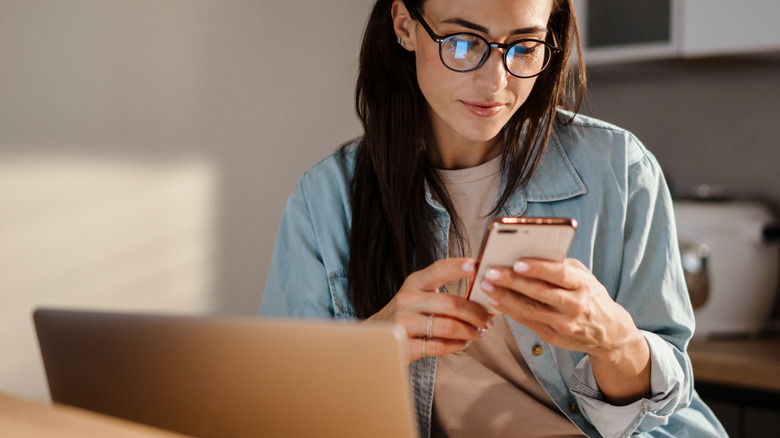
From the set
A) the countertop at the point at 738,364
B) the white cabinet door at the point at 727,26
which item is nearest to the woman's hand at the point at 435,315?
the countertop at the point at 738,364

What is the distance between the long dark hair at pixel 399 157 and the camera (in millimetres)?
1096

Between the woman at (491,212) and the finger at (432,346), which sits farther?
the woman at (491,212)

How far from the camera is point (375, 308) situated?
1.09 meters

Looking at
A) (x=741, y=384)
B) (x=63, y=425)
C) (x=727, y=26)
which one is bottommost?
(x=741, y=384)

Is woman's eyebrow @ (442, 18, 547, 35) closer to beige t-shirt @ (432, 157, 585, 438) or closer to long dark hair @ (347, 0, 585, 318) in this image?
long dark hair @ (347, 0, 585, 318)

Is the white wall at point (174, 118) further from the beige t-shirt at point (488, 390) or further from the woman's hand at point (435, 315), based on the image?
the woman's hand at point (435, 315)

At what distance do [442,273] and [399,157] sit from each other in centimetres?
43

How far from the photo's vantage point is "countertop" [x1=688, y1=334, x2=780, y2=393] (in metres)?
1.70

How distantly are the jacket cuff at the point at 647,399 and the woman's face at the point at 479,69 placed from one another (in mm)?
349

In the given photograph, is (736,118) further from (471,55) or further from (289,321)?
(289,321)

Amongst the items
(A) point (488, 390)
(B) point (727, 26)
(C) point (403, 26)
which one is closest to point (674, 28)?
(B) point (727, 26)

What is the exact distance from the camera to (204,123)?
7.22ft

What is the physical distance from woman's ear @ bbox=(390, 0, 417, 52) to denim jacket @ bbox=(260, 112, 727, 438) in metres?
0.22

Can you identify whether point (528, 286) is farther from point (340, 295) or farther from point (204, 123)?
point (204, 123)
